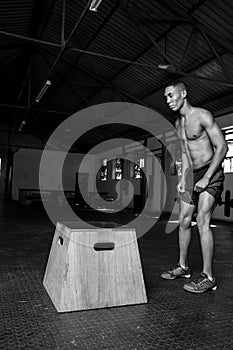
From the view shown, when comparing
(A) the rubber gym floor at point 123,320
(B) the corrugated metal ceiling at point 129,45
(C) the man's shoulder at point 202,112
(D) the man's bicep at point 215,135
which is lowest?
(A) the rubber gym floor at point 123,320

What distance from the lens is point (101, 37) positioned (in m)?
6.49

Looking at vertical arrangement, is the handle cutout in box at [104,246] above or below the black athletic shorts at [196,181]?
below

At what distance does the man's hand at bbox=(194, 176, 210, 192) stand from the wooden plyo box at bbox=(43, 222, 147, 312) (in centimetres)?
49

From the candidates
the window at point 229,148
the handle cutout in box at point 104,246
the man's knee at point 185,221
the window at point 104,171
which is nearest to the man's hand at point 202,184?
the man's knee at point 185,221

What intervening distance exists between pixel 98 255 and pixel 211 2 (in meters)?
4.65

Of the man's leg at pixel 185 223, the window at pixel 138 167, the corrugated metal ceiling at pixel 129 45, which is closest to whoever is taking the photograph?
the man's leg at pixel 185 223

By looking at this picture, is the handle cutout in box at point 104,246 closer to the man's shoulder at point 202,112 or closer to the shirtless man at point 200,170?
the shirtless man at point 200,170

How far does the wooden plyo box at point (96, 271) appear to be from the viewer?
1436 mm

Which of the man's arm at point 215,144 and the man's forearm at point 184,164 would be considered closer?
the man's arm at point 215,144

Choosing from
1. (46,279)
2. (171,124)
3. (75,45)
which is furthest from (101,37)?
(46,279)

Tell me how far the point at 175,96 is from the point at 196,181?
0.57 m

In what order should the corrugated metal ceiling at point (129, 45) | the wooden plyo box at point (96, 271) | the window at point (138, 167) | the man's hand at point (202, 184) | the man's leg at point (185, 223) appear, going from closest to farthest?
1. the wooden plyo box at point (96, 271)
2. the man's hand at point (202, 184)
3. the man's leg at point (185, 223)
4. the corrugated metal ceiling at point (129, 45)
5. the window at point (138, 167)

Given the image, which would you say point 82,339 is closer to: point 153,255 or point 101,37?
point 153,255

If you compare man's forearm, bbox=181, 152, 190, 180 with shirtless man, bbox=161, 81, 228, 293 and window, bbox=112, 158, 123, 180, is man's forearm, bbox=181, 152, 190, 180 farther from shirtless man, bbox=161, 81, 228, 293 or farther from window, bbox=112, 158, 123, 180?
window, bbox=112, 158, 123, 180
